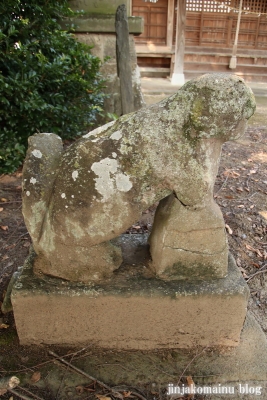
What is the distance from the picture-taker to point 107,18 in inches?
210

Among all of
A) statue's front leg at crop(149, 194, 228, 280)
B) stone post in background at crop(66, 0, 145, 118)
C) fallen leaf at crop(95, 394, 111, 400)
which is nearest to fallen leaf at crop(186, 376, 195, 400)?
fallen leaf at crop(95, 394, 111, 400)

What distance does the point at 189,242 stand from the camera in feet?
5.67

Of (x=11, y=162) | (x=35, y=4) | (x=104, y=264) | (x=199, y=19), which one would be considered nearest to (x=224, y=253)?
(x=104, y=264)

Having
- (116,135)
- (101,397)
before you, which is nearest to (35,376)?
(101,397)

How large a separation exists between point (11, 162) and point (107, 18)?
2.90 metres

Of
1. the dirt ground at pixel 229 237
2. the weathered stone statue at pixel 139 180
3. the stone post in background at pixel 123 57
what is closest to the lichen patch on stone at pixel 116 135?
the weathered stone statue at pixel 139 180

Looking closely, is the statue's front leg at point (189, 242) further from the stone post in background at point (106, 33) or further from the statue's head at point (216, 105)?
the stone post in background at point (106, 33)

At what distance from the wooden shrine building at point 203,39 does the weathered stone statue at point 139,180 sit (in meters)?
10.2

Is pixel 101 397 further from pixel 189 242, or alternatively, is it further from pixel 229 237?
pixel 229 237

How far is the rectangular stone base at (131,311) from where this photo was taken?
5.79 feet

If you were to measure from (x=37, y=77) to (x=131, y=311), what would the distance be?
303cm

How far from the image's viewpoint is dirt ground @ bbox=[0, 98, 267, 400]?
1.75m

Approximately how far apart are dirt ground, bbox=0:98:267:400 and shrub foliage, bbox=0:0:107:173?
632 mm

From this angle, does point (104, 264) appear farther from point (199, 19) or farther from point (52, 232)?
point (199, 19)
